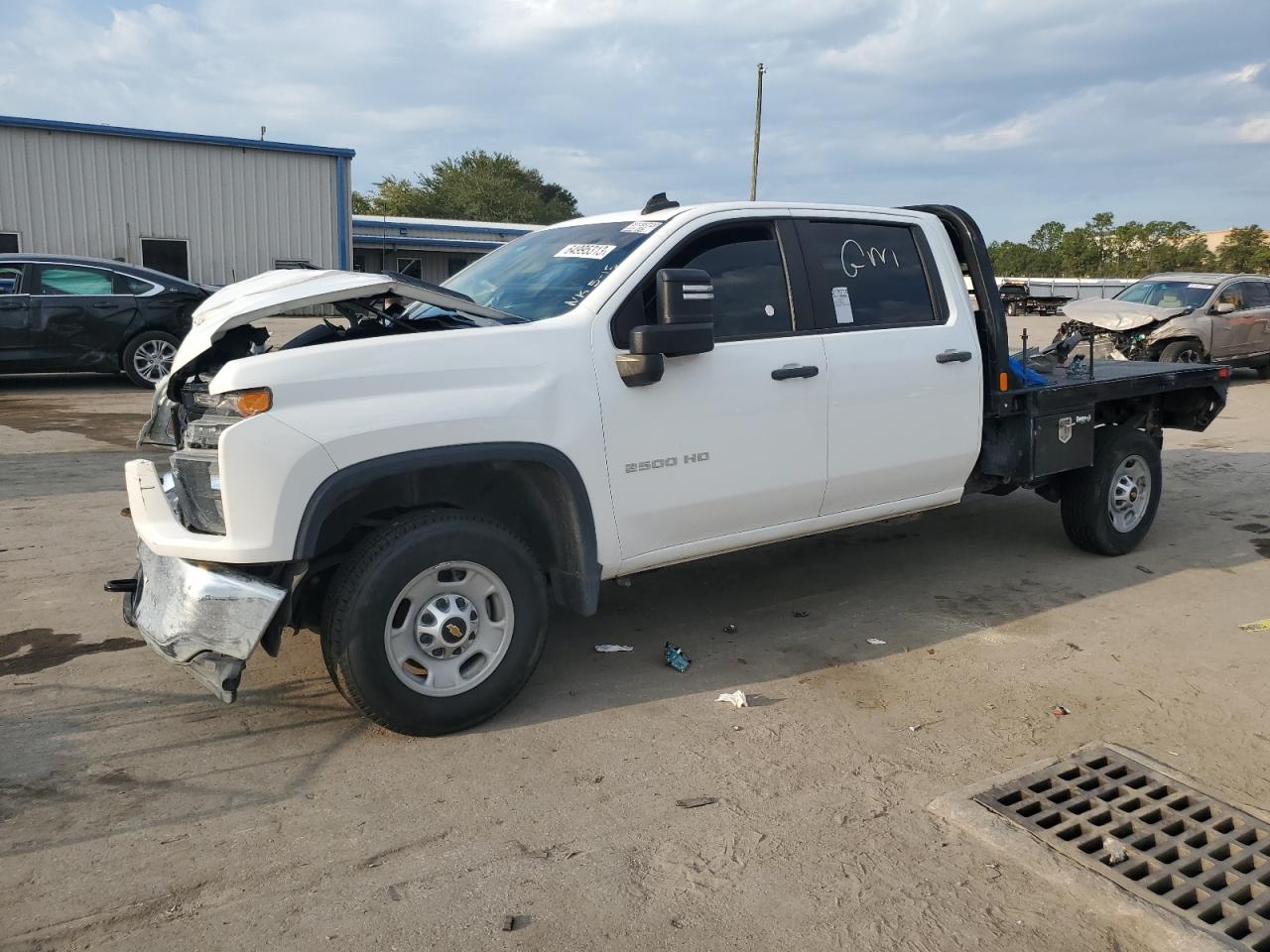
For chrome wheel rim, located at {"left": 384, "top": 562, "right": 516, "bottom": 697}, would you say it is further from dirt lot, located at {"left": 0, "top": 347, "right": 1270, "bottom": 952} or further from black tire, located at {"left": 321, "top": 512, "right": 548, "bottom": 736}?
dirt lot, located at {"left": 0, "top": 347, "right": 1270, "bottom": 952}

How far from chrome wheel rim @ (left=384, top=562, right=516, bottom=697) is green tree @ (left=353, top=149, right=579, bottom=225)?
191ft

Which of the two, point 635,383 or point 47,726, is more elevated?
point 635,383

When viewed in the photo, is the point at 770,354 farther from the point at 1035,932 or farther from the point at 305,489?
the point at 1035,932

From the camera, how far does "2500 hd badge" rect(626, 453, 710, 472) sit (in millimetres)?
4090

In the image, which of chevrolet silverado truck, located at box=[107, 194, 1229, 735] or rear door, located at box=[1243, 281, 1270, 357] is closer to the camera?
chevrolet silverado truck, located at box=[107, 194, 1229, 735]

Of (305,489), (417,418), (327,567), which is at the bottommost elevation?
(327,567)

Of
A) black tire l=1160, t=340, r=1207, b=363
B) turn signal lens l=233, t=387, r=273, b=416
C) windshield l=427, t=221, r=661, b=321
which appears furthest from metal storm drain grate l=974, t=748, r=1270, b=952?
black tire l=1160, t=340, r=1207, b=363

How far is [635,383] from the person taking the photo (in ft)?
13.2

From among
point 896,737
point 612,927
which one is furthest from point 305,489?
point 896,737

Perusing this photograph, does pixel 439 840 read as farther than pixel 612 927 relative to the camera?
Yes

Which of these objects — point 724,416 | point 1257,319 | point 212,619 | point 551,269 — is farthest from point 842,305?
point 1257,319

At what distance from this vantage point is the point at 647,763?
3.66 m

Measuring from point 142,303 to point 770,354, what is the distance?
978 cm

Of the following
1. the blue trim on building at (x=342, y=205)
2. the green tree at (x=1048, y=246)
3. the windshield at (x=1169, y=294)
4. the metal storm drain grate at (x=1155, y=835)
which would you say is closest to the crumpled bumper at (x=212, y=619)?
the metal storm drain grate at (x=1155, y=835)
